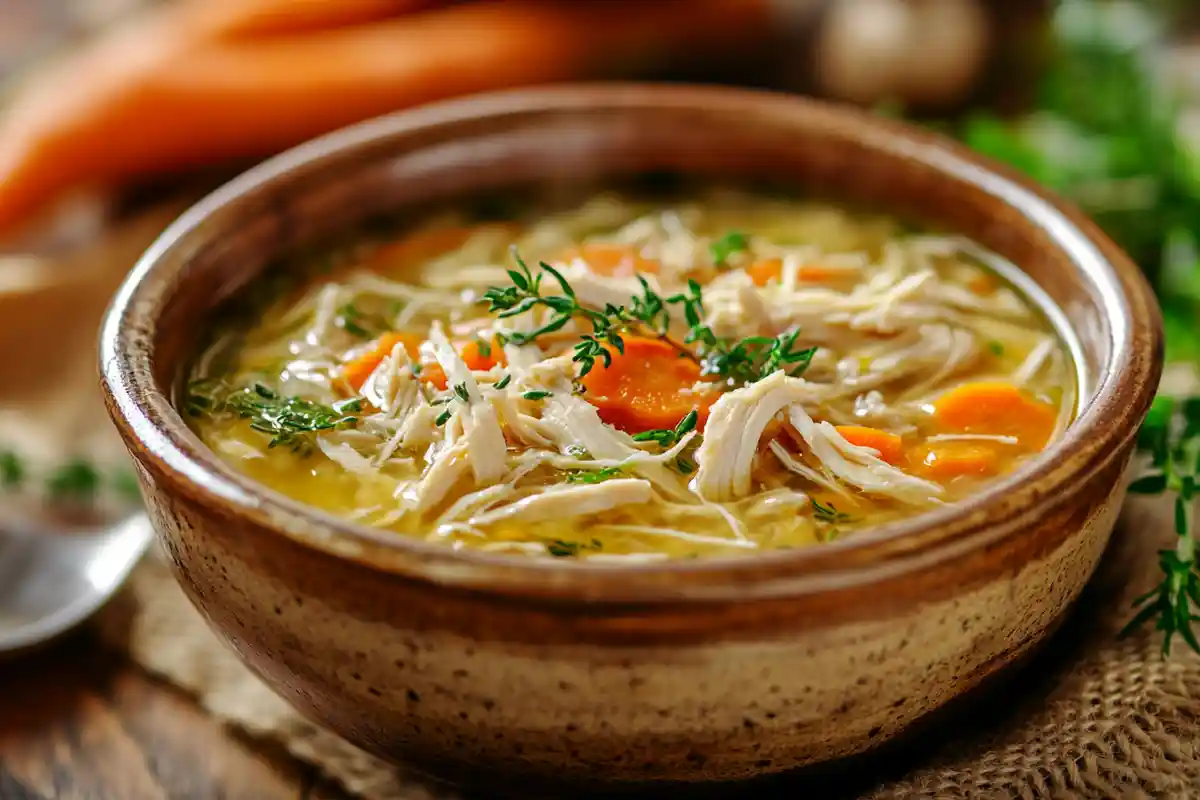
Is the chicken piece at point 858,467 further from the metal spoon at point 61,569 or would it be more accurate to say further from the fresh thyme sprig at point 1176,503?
the metal spoon at point 61,569

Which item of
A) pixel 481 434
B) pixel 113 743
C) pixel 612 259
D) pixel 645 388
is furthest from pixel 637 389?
pixel 113 743

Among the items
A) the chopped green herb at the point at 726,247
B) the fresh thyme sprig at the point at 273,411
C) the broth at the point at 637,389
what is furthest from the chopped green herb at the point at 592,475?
the chopped green herb at the point at 726,247

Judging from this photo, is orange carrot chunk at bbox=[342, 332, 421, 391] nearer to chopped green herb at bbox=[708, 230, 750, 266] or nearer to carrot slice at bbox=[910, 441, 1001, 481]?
chopped green herb at bbox=[708, 230, 750, 266]

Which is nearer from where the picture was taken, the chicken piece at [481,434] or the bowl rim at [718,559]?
the bowl rim at [718,559]

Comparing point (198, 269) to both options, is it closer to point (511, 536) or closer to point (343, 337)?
point (343, 337)

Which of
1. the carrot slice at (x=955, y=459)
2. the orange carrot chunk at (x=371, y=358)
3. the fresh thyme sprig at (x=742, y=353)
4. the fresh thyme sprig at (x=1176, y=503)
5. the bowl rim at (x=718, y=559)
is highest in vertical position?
the bowl rim at (x=718, y=559)

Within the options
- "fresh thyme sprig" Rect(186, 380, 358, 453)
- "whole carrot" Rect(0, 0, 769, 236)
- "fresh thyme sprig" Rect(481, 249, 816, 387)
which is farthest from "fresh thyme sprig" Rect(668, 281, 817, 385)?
"whole carrot" Rect(0, 0, 769, 236)

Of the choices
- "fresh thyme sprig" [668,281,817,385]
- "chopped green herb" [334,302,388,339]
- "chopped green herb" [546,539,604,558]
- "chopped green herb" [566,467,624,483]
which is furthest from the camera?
"chopped green herb" [334,302,388,339]
